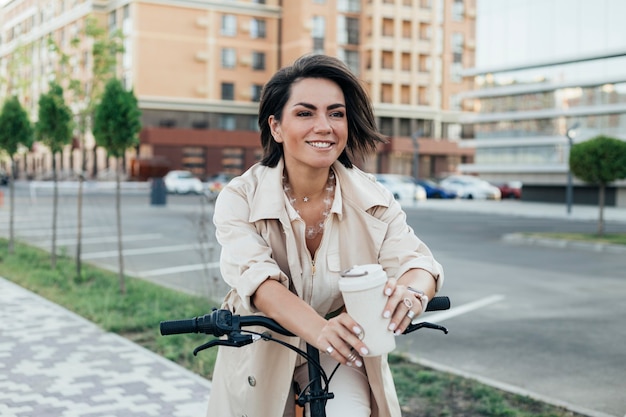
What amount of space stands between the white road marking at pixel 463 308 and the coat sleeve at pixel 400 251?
595 cm

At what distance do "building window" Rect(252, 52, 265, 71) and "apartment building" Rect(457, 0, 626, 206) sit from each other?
2290 cm

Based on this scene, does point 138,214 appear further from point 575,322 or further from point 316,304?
point 316,304

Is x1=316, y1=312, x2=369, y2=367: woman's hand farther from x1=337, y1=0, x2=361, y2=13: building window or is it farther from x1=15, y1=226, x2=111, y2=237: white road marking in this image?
x1=337, y1=0, x2=361, y2=13: building window

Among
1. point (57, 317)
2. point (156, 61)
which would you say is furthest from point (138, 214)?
point (156, 61)

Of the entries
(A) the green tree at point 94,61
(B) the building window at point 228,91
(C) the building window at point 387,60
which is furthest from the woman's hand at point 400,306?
(C) the building window at point 387,60

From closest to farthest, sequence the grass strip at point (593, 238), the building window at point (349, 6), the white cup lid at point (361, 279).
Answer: the white cup lid at point (361, 279)
the grass strip at point (593, 238)
the building window at point (349, 6)

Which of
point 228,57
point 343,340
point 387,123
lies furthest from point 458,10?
point 343,340

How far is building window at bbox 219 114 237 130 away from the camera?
61.9 meters

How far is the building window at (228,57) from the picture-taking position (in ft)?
203

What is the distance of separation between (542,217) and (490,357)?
73.5ft

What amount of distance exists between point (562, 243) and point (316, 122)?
16.0 m

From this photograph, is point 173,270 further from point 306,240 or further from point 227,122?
point 227,122

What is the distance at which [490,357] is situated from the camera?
6.89 metres

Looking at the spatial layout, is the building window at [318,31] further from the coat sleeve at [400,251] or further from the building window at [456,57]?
the coat sleeve at [400,251]
